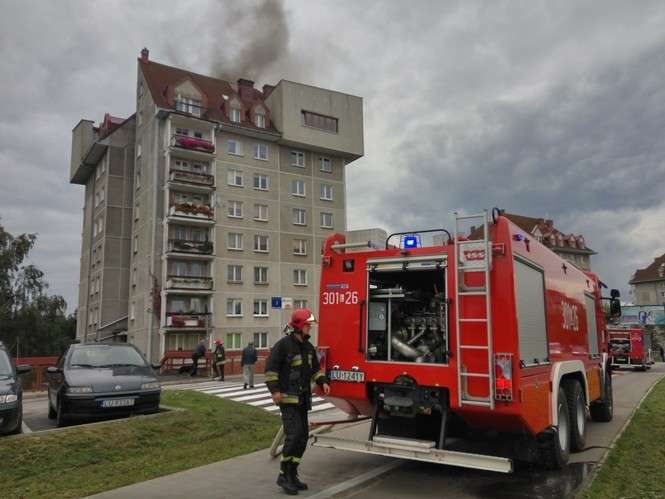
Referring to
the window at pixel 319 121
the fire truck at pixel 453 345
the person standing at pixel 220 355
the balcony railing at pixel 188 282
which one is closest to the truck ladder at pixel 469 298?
the fire truck at pixel 453 345

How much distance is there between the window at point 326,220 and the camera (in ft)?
156

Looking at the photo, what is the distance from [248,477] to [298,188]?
41263 millimetres

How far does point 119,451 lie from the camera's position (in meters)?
7.74

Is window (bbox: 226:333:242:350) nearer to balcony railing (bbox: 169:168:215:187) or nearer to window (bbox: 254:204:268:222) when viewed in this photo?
window (bbox: 254:204:268:222)

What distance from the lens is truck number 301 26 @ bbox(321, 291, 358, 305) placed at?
23.4 feet

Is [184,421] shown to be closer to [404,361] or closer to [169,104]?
[404,361]

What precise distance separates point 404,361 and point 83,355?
22.6 feet

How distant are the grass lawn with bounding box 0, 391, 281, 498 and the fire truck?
212cm

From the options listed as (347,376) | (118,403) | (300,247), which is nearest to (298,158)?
(300,247)

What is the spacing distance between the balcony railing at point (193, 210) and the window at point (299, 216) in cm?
705

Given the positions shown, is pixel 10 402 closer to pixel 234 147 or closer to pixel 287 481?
pixel 287 481

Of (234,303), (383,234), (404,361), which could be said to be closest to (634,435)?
(404,361)

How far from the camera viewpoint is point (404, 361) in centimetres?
678

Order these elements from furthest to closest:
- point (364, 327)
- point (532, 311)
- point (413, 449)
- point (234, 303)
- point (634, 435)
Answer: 1. point (234, 303)
2. point (634, 435)
3. point (364, 327)
4. point (532, 311)
5. point (413, 449)
